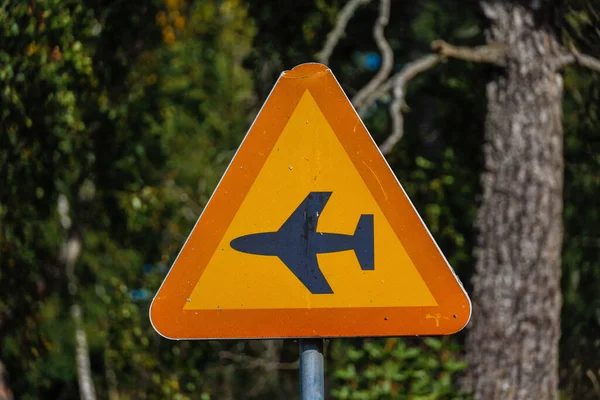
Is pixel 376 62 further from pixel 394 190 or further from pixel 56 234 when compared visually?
pixel 394 190

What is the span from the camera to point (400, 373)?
15.0 ft

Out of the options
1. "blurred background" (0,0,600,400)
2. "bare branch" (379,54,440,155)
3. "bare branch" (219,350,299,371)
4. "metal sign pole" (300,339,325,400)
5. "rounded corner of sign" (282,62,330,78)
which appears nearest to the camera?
"metal sign pole" (300,339,325,400)

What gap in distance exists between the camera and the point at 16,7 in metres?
4.33

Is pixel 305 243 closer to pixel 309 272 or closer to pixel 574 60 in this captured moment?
pixel 309 272

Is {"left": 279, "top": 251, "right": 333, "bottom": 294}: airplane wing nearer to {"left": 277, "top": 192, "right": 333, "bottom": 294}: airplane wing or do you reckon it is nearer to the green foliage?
{"left": 277, "top": 192, "right": 333, "bottom": 294}: airplane wing

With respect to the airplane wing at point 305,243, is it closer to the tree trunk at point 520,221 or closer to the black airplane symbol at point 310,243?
the black airplane symbol at point 310,243

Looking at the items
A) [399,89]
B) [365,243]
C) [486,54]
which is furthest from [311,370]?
[399,89]

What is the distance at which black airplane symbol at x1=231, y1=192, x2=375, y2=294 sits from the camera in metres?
2.38

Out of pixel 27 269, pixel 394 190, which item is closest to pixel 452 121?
pixel 27 269

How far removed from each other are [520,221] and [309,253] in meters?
2.31

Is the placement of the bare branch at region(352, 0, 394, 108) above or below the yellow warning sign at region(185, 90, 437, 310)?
below

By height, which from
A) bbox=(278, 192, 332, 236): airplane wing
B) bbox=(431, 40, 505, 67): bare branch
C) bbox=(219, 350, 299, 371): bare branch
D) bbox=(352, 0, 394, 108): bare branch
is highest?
bbox=(278, 192, 332, 236): airplane wing

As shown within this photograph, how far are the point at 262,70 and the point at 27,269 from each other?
2.44m

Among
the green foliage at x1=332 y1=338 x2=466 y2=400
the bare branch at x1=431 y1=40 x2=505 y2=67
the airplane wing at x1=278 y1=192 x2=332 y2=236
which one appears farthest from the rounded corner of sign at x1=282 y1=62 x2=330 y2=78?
the green foliage at x1=332 y1=338 x2=466 y2=400
